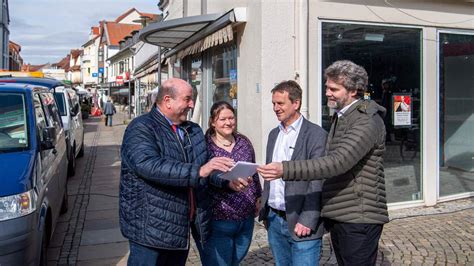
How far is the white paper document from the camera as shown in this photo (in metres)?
2.63

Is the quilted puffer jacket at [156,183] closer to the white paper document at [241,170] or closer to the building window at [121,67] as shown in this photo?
the white paper document at [241,170]

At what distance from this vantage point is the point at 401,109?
671 centimetres

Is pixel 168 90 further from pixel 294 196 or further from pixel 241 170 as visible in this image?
pixel 294 196

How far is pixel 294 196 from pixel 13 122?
3.17 meters

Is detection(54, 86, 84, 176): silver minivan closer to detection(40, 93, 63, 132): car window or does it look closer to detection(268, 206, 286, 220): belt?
detection(40, 93, 63, 132): car window

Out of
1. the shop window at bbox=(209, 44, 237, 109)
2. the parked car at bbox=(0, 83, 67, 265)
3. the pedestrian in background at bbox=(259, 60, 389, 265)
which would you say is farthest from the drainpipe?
the pedestrian in background at bbox=(259, 60, 389, 265)

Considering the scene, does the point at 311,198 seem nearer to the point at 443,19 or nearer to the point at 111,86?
the point at 443,19

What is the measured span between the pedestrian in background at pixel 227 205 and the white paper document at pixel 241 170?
387 mm

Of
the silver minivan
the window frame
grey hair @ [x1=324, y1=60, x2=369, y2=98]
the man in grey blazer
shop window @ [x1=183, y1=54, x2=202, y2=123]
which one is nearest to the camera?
grey hair @ [x1=324, y1=60, x2=369, y2=98]

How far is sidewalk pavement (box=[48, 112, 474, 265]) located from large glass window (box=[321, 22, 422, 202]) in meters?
0.54

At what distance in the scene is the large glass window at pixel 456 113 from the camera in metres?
7.16

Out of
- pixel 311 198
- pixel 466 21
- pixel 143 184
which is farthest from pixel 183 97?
pixel 466 21

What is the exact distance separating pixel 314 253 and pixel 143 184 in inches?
46.8

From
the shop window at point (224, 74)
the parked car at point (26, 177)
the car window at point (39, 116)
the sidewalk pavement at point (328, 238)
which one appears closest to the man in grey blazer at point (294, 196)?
the sidewalk pavement at point (328, 238)
